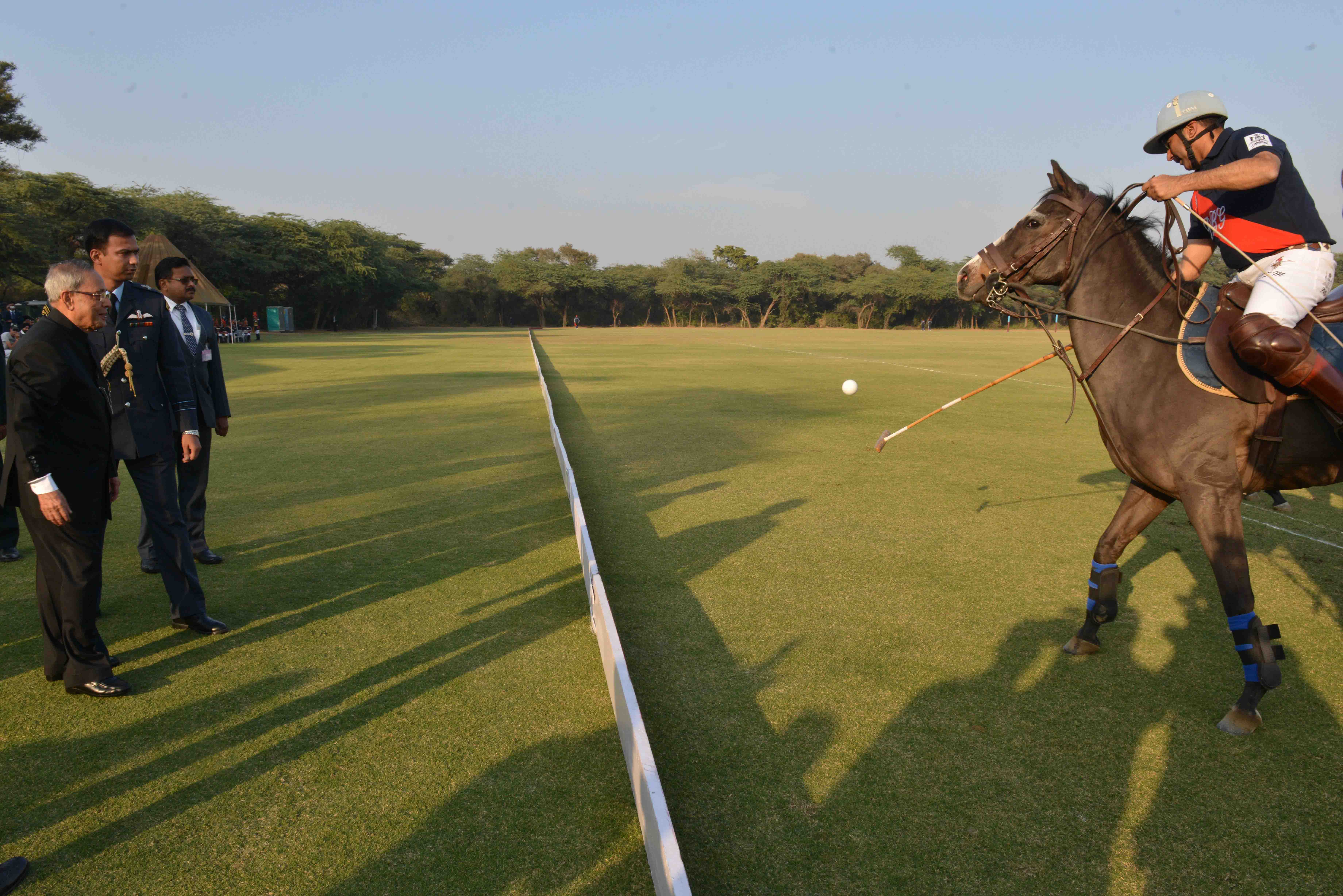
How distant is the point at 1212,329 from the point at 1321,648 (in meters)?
2.11

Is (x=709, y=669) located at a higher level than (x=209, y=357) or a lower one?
lower

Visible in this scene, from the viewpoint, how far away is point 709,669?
407 cm

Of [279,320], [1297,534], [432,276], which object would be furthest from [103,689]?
[432,276]

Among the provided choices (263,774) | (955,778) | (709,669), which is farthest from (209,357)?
(955,778)

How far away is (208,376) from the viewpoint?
5.68m

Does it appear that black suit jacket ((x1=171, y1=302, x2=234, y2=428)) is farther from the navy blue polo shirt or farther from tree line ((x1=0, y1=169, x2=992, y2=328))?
tree line ((x1=0, y1=169, x2=992, y2=328))

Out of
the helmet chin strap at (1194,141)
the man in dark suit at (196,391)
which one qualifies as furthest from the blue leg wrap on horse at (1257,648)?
the man in dark suit at (196,391)

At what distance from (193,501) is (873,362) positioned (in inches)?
918

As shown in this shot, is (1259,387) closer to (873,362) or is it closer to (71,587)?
(71,587)

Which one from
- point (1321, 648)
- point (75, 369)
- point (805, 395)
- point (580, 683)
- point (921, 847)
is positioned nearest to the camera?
point (921, 847)

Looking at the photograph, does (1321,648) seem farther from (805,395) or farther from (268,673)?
(805,395)

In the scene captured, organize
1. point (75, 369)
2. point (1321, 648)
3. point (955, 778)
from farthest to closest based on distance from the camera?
point (1321, 648) → point (75, 369) → point (955, 778)

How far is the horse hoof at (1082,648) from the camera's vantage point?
4262 mm

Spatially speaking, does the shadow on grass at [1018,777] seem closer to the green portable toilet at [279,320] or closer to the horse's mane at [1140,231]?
the horse's mane at [1140,231]
